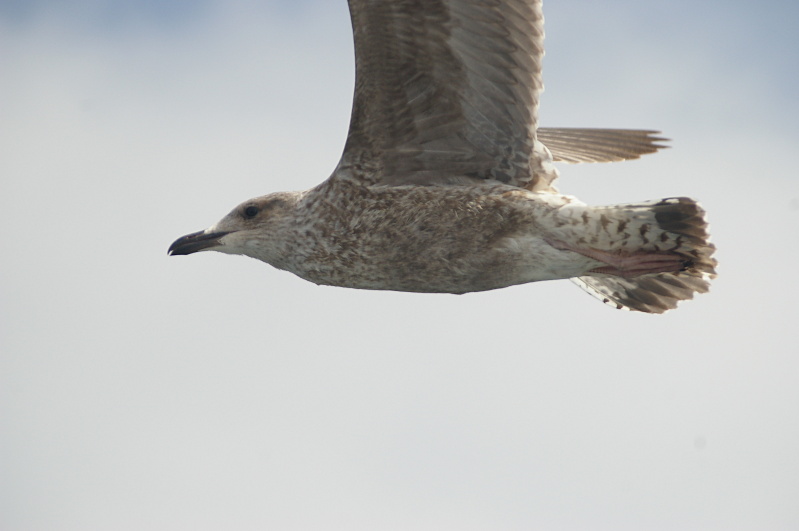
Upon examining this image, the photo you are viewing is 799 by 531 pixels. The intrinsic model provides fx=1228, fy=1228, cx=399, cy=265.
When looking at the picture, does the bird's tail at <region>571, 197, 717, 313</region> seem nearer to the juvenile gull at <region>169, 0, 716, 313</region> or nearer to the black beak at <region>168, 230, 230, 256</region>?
the juvenile gull at <region>169, 0, 716, 313</region>

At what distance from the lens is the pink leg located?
9.19m

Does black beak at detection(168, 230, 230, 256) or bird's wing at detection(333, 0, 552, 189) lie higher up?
bird's wing at detection(333, 0, 552, 189)

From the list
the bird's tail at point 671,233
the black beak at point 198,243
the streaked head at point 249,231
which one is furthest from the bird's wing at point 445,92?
the black beak at point 198,243

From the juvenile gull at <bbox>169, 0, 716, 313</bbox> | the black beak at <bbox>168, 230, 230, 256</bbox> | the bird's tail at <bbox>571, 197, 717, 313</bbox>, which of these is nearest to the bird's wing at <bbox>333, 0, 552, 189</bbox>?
the juvenile gull at <bbox>169, 0, 716, 313</bbox>

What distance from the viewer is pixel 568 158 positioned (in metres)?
11.4

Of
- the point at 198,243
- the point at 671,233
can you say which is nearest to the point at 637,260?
the point at 671,233

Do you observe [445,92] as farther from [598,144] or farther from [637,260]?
[598,144]

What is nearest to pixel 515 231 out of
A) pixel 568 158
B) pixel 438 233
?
pixel 438 233

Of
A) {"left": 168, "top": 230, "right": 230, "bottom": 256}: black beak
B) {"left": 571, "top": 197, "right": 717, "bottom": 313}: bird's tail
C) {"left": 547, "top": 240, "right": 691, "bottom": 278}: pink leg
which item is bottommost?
{"left": 168, "top": 230, "right": 230, "bottom": 256}: black beak

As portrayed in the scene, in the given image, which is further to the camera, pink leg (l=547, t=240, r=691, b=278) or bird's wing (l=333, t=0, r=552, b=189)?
pink leg (l=547, t=240, r=691, b=278)

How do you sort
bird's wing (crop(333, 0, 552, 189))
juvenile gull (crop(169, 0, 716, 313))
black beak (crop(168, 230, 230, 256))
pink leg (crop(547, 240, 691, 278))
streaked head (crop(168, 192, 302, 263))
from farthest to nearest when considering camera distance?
black beak (crop(168, 230, 230, 256)) → streaked head (crop(168, 192, 302, 263)) → pink leg (crop(547, 240, 691, 278)) → juvenile gull (crop(169, 0, 716, 313)) → bird's wing (crop(333, 0, 552, 189))

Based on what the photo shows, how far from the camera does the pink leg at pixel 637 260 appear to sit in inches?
362

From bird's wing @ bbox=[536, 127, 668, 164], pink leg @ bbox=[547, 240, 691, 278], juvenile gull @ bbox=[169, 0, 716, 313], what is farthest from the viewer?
bird's wing @ bbox=[536, 127, 668, 164]

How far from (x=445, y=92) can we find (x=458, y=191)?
76 centimetres
